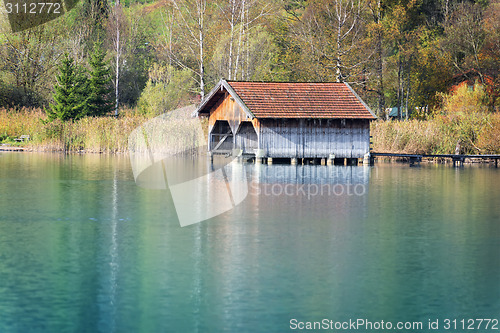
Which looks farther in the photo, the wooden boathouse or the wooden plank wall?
the wooden plank wall

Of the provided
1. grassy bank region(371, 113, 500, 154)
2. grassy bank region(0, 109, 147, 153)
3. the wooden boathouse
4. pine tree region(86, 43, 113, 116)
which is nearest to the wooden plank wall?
→ the wooden boathouse

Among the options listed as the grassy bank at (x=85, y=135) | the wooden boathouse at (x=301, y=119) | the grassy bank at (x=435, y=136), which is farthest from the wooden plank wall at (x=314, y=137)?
the grassy bank at (x=85, y=135)

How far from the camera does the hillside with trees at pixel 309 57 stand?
59344mm

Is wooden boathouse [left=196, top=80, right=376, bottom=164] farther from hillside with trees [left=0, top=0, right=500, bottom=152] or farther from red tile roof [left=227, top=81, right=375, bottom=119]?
hillside with trees [left=0, top=0, right=500, bottom=152]

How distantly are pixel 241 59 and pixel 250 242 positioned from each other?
43.7m

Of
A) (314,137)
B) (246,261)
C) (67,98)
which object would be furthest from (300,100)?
(246,261)

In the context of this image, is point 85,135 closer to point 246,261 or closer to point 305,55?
point 305,55

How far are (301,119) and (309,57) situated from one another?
20317mm

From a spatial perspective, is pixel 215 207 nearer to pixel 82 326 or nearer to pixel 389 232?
pixel 389 232

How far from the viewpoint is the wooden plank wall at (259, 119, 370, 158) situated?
42375 mm

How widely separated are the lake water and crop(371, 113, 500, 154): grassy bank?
21.4 meters

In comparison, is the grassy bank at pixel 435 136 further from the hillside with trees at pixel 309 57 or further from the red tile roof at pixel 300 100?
the hillside with trees at pixel 309 57

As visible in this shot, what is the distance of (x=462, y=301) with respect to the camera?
12.5 meters

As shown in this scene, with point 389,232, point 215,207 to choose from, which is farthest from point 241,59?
point 389,232
